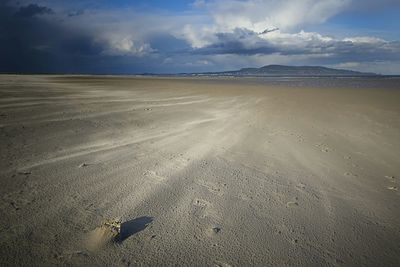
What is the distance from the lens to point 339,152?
670 cm

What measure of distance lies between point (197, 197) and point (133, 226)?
1.17m

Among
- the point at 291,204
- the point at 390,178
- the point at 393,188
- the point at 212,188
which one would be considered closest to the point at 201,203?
the point at 212,188

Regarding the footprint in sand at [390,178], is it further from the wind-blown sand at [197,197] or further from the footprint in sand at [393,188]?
the footprint in sand at [393,188]

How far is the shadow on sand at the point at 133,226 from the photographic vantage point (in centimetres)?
313

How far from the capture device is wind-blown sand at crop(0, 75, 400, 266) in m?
2.97

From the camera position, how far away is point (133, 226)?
3.34 metres

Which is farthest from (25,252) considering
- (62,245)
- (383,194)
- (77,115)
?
(77,115)

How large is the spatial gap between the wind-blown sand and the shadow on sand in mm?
23

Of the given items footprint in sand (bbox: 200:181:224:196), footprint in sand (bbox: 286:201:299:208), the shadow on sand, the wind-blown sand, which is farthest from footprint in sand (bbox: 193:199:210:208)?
footprint in sand (bbox: 286:201:299:208)

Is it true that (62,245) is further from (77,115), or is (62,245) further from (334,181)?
(77,115)

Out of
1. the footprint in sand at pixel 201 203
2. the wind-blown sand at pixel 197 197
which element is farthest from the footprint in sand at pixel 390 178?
the footprint in sand at pixel 201 203

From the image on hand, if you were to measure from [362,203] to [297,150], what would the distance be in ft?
8.68

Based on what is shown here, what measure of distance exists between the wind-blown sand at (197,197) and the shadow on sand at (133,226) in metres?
0.02

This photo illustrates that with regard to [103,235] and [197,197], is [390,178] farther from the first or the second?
[103,235]
